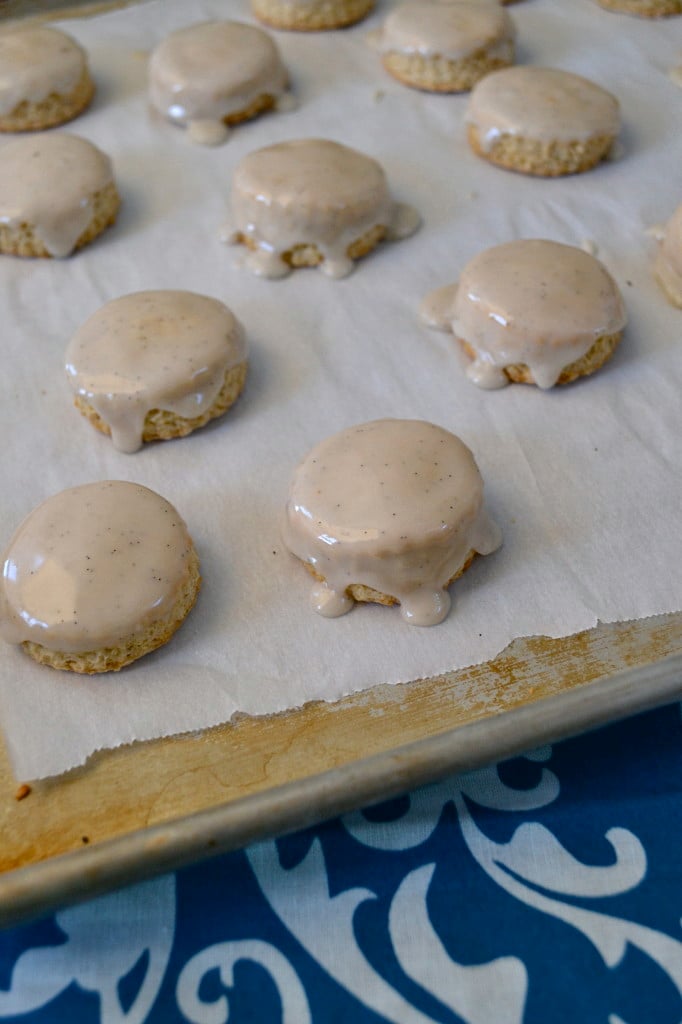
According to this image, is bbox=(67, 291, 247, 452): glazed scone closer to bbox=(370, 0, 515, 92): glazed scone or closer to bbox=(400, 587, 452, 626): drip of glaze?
bbox=(400, 587, 452, 626): drip of glaze

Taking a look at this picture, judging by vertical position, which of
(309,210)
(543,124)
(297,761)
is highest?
(543,124)

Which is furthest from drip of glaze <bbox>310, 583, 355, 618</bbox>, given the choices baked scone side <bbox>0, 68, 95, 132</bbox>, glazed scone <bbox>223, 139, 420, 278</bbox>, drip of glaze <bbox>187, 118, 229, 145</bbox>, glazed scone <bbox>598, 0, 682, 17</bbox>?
glazed scone <bbox>598, 0, 682, 17</bbox>

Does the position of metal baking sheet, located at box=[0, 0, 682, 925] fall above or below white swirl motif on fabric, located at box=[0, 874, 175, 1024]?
above

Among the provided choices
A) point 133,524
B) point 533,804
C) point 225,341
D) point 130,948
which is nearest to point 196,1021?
point 130,948

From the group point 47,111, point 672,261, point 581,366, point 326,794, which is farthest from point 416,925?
point 47,111

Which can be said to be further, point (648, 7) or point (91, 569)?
point (648, 7)

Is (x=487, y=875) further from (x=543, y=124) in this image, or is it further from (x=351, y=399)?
(x=543, y=124)
